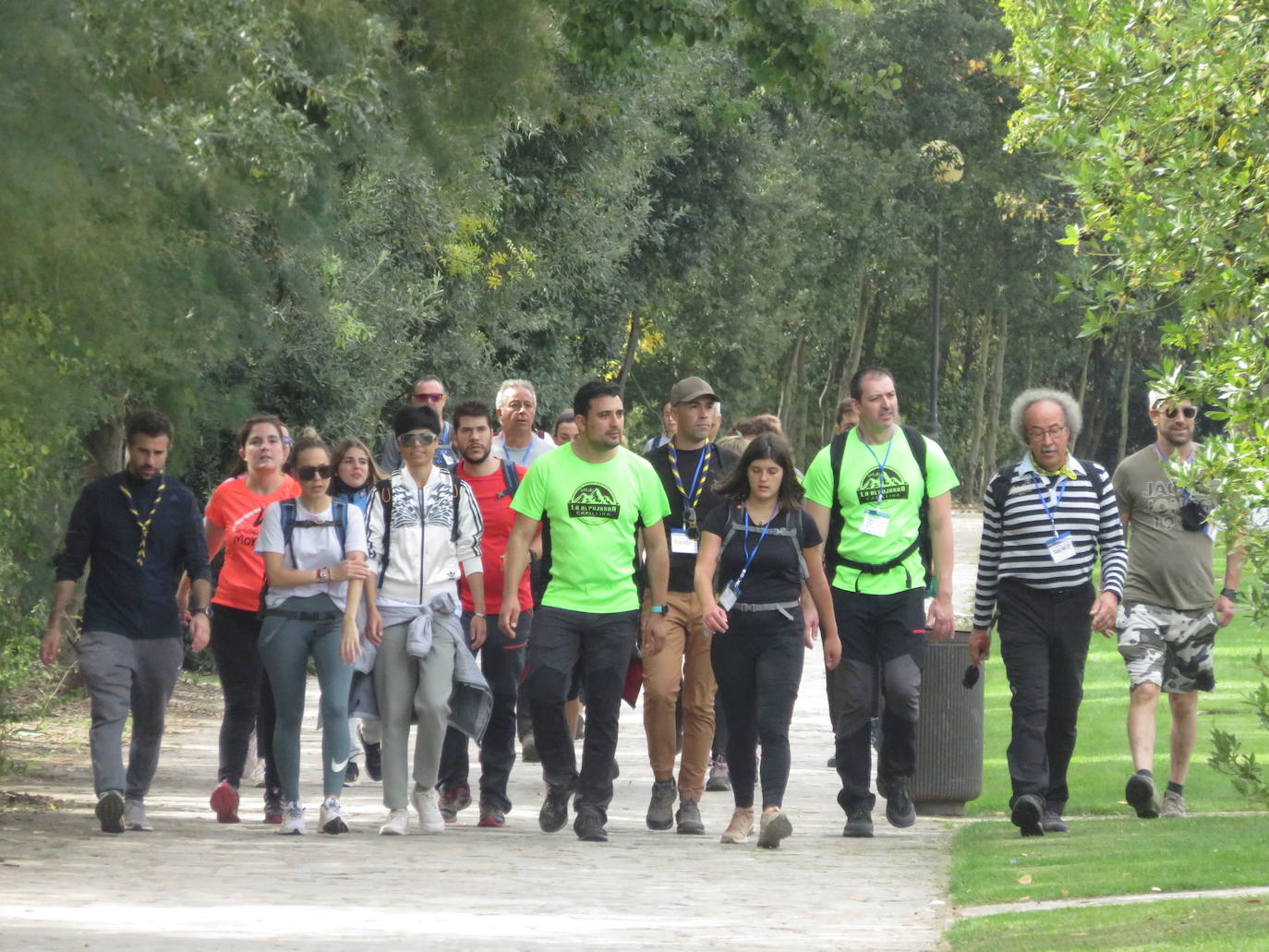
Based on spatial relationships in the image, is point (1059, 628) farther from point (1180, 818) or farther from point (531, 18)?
Answer: point (531, 18)

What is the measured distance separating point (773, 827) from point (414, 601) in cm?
199

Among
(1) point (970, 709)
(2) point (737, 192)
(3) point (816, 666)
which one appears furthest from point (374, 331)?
(2) point (737, 192)

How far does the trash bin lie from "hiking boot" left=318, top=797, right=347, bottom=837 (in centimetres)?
296

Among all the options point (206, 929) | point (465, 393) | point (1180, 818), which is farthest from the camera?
point (465, 393)

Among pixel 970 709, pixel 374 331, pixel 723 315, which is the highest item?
pixel 723 315

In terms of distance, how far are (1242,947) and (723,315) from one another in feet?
142

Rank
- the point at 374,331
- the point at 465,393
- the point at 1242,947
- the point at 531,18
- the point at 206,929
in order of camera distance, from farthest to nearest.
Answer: the point at 465,393 < the point at 374,331 < the point at 531,18 < the point at 206,929 < the point at 1242,947

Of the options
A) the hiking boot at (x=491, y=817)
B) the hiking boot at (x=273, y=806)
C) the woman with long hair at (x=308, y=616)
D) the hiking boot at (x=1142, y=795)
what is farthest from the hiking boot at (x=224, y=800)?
the hiking boot at (x=1142, y=795)

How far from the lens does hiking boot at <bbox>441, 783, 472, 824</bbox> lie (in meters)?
11.2

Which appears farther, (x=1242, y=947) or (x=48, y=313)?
(x=48, y=313)

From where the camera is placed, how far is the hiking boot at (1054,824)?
10.6 meters

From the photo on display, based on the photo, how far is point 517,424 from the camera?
12.9 m

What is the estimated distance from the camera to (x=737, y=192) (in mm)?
39031

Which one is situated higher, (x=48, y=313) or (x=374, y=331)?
(x=374, y=331)
